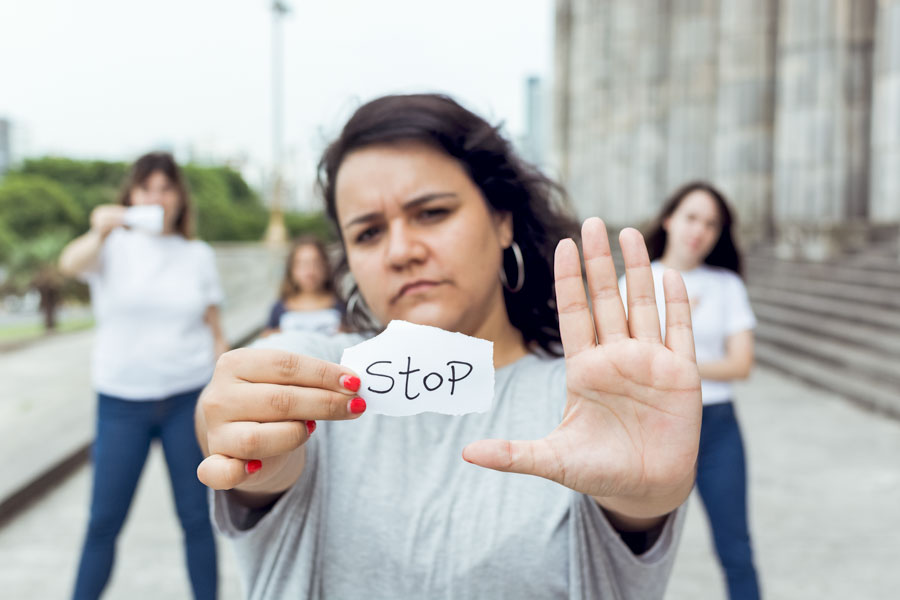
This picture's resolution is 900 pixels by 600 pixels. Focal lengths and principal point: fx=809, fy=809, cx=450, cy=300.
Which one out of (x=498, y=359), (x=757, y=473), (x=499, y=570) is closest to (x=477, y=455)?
(x=499, y=570)

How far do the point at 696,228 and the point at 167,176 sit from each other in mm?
2307

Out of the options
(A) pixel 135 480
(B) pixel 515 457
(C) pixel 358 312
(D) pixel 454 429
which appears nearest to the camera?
(B) pixel 515 457

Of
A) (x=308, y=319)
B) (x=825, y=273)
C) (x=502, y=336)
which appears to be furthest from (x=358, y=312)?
(x=825, y=273)

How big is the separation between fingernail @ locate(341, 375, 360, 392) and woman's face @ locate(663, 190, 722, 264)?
2.48 m

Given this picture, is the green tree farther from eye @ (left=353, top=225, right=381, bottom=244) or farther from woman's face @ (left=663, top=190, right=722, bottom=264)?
eye @ (left=353, top=225, right=381, bottom=244)

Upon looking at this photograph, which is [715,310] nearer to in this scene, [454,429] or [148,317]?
[454,429]

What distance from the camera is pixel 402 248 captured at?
4.89 feet

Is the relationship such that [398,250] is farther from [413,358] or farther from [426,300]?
[413,358]

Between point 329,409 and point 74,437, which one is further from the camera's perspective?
point 74,437

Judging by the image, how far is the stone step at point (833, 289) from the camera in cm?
912

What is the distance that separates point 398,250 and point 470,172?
28cm

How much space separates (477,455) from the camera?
3.93 feet

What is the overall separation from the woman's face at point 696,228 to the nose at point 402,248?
220 cm

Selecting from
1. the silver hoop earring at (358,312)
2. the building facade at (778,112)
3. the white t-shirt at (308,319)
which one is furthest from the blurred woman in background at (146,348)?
the building facade at (778,112)
